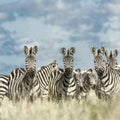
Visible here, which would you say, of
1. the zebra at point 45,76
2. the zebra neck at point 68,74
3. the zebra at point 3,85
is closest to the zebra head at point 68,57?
the zebra neck at point 68,74

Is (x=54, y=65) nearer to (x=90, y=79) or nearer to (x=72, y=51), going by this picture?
(x=90, y=79)

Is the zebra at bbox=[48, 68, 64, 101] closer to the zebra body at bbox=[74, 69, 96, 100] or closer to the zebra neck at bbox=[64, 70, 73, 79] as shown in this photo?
the zebra neck at bbox=[64, 70, 73, 79]

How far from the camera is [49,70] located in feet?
88.8

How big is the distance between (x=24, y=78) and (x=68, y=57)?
6.95ft

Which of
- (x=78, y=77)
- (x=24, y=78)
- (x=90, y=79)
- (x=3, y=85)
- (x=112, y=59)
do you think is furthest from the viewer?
(x=78, y=77)

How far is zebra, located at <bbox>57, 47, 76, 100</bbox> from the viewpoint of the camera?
22.1 meters

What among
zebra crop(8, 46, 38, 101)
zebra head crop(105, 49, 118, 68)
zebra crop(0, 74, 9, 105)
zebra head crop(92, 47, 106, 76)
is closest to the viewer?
zebra head crop(92, 47, 106, 76)

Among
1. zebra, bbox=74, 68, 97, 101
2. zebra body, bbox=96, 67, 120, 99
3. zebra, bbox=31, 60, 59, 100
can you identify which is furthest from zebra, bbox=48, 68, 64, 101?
zebra body, bbox=96, 67, 120, 99

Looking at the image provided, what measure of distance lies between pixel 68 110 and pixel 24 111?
3.09ft

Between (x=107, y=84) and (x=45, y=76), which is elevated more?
(x=45, y=76)

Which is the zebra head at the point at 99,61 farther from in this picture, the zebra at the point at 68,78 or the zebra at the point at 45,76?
the zebra at the point at 45,76

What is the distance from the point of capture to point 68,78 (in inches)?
883

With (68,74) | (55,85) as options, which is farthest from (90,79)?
(68,74)

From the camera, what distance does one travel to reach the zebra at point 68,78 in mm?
22141
